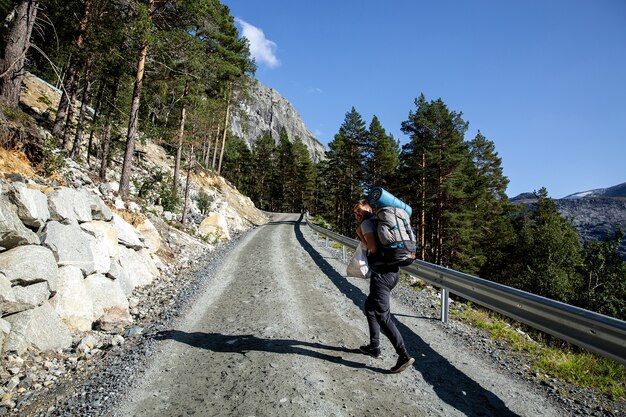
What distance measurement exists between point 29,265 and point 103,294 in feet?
5.14

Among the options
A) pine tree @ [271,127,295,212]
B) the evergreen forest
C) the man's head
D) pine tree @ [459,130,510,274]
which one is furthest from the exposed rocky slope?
pine tree @ [271,127,295,212]

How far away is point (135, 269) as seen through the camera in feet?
25.2

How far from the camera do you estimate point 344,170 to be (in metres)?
37.5

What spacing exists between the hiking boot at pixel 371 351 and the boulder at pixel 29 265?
4.62 meters

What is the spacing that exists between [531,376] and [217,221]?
657 inches

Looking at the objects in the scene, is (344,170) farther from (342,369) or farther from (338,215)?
(342,369)

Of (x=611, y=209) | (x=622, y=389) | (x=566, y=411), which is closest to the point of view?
(x=566, y=411)

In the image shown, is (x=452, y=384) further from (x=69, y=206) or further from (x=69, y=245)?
(x=69, y=206)

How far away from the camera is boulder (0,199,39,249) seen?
14.5 ft

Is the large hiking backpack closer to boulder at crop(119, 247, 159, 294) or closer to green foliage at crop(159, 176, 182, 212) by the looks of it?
boulder at crop(119, 247, 159, 294)

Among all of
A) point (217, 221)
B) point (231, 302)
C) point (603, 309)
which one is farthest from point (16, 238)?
point (603, 309)

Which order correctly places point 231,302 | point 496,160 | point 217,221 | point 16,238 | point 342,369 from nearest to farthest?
point 342,369
point 16,238
point 231,302
point 217,221
point 496,160

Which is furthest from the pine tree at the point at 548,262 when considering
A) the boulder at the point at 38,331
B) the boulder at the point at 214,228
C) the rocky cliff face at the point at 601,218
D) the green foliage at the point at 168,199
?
the rocky cliff face at the point at 601,218

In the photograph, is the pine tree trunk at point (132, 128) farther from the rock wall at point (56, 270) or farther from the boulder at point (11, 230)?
the boulder at point (11, 230)
